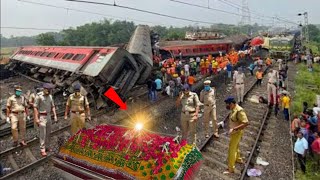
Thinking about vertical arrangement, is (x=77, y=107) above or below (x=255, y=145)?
above

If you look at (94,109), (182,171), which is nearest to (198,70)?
(94,109)

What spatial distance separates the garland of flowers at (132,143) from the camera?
19.7ft

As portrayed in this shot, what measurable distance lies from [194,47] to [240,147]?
23627mm

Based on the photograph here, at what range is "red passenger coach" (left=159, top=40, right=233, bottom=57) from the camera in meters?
30.8

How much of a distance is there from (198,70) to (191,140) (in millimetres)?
15728

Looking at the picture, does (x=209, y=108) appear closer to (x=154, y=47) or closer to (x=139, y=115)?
(x=139, y=115)

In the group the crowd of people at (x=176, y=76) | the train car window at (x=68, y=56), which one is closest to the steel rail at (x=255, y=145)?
the crowd of people at (x=176, y=76)

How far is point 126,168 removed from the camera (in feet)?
20.0

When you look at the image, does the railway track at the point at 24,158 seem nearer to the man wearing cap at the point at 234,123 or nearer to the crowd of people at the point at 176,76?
the man wearing cap at the point at 234,123

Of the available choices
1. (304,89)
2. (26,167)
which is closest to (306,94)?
(304,89)

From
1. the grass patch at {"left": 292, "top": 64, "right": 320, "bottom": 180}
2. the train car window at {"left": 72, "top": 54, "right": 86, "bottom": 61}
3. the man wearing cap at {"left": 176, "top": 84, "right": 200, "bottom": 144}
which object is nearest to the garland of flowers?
the man wearing cap at {"left": 176, "top": 84, "right": 200, "bottom": 144}

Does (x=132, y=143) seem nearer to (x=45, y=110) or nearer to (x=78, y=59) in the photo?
(x=45, y=110)

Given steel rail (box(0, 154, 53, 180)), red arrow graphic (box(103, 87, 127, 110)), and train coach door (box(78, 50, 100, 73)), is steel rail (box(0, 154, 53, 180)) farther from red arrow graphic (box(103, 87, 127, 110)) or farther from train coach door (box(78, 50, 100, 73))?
train coach door (box(78, 50, 100, 73))

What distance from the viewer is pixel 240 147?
9711 mm
